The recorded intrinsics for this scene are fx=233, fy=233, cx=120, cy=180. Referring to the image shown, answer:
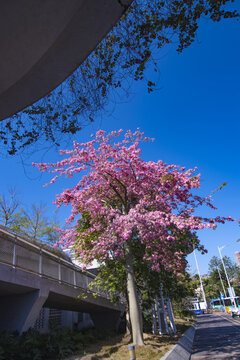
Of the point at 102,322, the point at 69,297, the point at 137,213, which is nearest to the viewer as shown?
the point at 137,213

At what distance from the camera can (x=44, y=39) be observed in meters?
2.04

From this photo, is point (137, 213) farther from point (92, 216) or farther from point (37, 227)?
point (37, 227)

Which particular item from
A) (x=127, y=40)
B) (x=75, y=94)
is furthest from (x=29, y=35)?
(x=127, y=40)

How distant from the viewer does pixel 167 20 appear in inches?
105

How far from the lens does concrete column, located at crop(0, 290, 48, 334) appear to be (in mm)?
8766

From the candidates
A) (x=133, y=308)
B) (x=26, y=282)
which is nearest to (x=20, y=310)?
(x=26, y=282)

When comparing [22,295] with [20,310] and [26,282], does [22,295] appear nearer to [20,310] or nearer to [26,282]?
[20,310]

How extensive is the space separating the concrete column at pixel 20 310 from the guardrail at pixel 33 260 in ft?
2.90

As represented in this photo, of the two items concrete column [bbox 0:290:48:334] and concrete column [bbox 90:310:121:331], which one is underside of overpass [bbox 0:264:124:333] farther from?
concrete column [bbox 90:310:121:331]

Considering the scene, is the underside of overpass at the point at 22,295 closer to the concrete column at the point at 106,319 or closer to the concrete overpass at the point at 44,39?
the concrete overpass at the point at 44,39

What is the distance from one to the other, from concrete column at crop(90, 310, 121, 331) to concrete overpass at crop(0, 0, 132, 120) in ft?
59.6

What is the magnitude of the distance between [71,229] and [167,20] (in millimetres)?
11251

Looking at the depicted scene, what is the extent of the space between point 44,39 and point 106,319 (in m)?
18.8

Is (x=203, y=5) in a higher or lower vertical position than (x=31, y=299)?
higher
